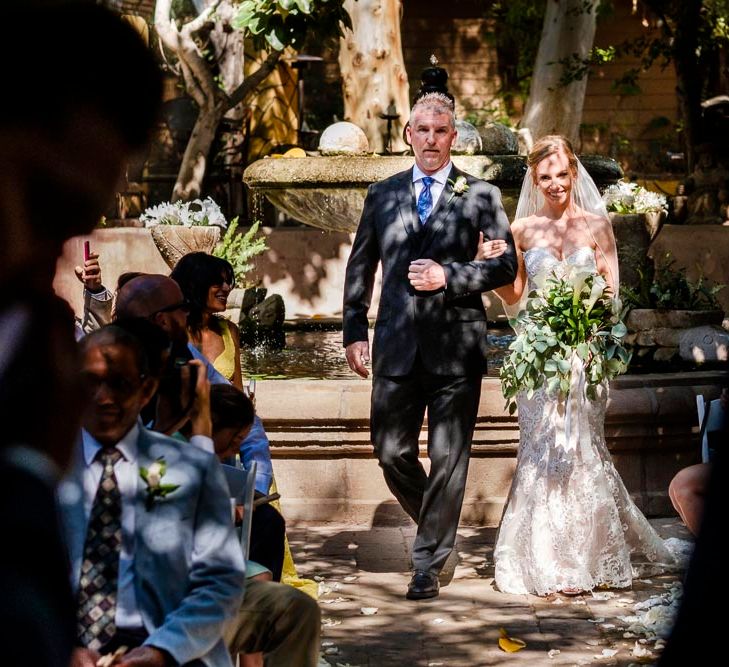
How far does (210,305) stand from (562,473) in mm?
1918

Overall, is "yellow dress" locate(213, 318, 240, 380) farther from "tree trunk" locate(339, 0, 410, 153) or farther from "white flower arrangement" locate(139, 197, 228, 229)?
"tree trunk" locate(339, 0, 410, 153)

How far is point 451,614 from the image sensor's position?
253 inches

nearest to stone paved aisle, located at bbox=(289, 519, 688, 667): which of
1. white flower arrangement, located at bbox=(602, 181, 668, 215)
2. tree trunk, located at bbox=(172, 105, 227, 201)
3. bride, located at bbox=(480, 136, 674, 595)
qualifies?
bride, located at bbox=(480, 136, 674, 595)

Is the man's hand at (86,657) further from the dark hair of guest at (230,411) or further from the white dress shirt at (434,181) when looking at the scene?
the white dress shirt at (434,181)

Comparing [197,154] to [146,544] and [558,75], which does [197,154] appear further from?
[146,544]

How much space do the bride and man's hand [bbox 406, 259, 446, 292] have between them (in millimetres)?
255

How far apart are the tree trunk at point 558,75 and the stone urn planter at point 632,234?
540cm

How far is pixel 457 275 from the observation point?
6629 mm

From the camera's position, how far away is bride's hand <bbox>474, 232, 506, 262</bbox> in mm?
6727

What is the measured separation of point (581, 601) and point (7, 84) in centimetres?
584

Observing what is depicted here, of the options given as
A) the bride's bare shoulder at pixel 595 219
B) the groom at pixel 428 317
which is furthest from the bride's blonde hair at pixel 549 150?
the groom at pixel 428 317

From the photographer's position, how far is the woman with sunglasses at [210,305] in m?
5.92

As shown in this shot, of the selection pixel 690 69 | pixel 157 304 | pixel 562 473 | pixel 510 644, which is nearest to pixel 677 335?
pixel 562 473

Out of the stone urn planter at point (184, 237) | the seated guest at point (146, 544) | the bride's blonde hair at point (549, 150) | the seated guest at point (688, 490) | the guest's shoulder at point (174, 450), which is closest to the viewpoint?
the seated guest at point (146, 544)
